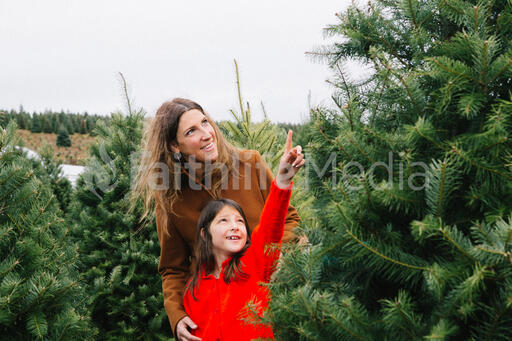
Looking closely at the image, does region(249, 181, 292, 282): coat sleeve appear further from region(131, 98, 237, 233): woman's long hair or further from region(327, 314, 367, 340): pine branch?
region(327, 314, 367, 340): pine branch

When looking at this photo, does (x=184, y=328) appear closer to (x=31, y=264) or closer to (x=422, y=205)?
(x=31, y=264)

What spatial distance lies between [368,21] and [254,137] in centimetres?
216

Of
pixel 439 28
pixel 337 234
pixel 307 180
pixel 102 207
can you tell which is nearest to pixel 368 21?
pixel 439 28

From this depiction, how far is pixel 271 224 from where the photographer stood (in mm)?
2203

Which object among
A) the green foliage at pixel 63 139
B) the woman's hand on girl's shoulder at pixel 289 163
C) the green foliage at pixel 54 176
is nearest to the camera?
the woman's hand on girl's shoulder at pixel 289 163

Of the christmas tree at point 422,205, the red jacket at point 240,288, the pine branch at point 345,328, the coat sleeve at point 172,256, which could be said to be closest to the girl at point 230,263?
the red jacket at point 240,288

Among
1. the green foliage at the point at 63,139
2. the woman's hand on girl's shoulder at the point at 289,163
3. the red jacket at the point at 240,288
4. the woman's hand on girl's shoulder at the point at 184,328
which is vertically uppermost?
the green foliage at the point at 63,139

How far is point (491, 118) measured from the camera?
1.25m

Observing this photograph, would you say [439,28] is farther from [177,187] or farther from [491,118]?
[177,187]

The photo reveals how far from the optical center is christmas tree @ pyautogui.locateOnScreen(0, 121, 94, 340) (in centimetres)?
211

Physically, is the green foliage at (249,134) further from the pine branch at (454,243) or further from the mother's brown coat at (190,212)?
the pine branch at (454,243)

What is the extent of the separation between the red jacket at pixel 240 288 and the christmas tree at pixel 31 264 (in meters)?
0.67

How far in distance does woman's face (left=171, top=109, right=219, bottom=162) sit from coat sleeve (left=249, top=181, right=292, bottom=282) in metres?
0.70

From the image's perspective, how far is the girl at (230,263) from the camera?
2.20 meters
